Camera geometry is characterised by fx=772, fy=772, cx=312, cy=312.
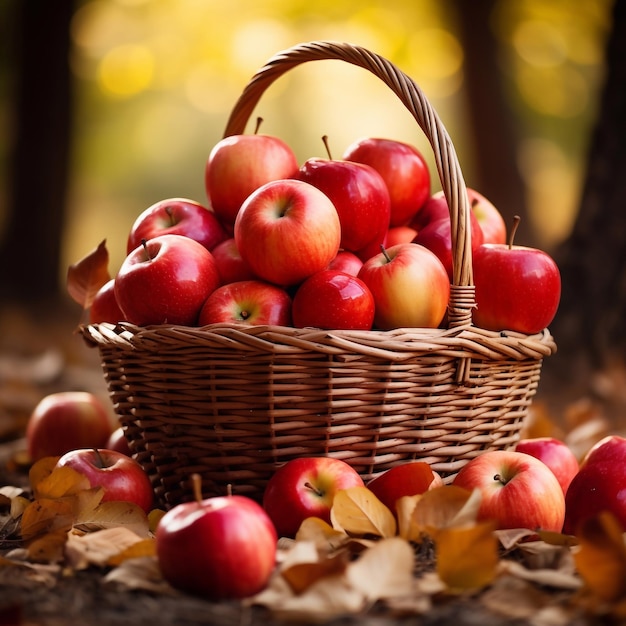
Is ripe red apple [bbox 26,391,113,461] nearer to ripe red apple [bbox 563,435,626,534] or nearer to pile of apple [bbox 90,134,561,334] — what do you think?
pile of apple [bbox 90,134,561,334]

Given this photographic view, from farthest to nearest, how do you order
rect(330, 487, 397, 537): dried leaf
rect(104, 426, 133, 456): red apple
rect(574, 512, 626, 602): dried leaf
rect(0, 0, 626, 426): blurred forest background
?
rect(0, 0, 626, 426): blurred forest background → rect(104, 426, 133, 456): red apple → rect(330, 487, 397, 537): dried leaf → rect(574, 512, 626, 602): dried leaf

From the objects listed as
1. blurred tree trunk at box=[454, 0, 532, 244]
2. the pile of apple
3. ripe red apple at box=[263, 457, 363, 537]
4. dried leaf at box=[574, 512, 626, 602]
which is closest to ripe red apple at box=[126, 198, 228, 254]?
the pile of apple

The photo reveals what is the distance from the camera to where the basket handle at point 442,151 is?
5.09 ft

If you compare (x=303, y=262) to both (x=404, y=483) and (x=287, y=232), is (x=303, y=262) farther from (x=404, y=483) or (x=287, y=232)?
(x=404, y=483)

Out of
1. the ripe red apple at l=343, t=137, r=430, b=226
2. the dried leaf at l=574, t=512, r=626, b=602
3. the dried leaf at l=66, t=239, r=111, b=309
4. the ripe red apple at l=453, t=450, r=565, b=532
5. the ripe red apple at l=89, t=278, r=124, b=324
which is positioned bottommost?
the ripe red apple at l=453, t=450, r=565, b=532

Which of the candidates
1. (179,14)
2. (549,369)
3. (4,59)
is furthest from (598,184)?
(179,14)

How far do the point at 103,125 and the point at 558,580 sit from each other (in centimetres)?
1309

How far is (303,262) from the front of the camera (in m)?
1.62

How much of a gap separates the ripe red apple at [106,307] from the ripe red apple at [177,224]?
0.11 meters

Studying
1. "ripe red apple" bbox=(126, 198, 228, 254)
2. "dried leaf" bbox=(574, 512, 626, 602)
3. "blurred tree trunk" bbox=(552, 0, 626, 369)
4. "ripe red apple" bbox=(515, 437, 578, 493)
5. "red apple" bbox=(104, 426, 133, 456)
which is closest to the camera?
"dried leaf" bbox=(574, 512, 626, 602)

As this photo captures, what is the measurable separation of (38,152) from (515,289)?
5365 millimetres

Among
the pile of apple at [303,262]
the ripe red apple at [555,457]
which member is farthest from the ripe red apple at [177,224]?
the ripe red apple at [555,457]

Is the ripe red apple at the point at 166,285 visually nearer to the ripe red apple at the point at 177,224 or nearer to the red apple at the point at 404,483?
the ripe red apple at the point at 177,224

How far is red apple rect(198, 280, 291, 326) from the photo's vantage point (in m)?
1.57
